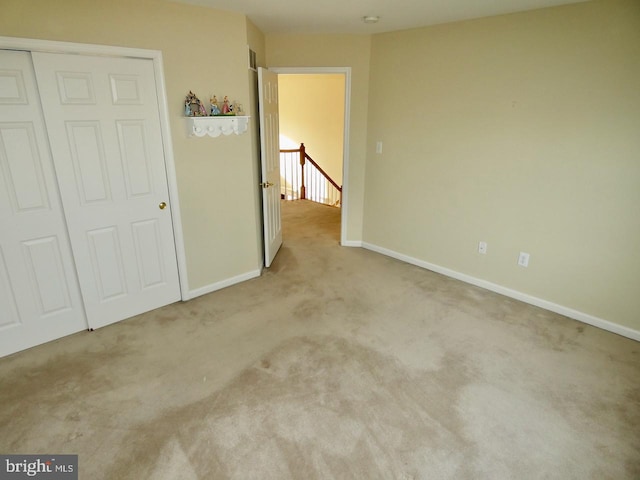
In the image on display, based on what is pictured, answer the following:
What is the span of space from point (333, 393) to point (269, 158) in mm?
2417

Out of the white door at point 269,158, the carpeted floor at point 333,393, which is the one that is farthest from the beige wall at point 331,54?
the carpeted floor at point 333,393

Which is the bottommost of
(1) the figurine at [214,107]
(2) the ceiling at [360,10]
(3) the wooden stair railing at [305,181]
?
(3) the wooden stair railing at [305,181]

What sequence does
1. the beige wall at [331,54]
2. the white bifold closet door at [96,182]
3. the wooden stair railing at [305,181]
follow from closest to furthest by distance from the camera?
the white bifold closet door at [96,182] → the beige wall at [331,54] → the wooden stair railing at [305,181]

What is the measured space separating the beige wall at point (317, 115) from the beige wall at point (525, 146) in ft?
11.0

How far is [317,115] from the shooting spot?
24.9ft

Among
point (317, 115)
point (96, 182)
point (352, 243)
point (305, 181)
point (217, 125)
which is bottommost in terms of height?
point (352, 243)

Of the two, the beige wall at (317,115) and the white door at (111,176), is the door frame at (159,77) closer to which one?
the white door at (111,176)

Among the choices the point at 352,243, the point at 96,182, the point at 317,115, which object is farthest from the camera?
the point at 317,115

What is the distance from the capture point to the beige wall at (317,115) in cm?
726

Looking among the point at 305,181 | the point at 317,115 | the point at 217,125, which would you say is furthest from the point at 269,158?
the point at 317,115

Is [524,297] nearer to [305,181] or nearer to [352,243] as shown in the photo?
[352,243]

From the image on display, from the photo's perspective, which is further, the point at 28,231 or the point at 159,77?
the point at 159,77

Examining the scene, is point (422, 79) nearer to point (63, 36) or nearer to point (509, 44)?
point (509, 44)

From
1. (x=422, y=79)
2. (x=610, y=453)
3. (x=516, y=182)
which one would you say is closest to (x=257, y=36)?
(x=422, y=79)
